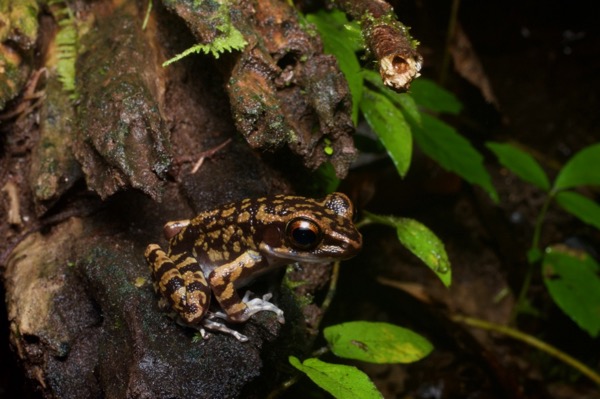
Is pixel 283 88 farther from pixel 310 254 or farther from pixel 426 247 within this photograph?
pixel 426 247

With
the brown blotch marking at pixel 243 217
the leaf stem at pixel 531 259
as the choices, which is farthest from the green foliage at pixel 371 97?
the leaf stem at pixel 531 259

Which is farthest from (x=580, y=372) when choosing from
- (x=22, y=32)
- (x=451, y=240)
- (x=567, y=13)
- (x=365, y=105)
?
(x=22, y=32)

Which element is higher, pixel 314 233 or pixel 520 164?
pixel 314 233

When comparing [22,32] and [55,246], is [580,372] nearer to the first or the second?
[55,246]

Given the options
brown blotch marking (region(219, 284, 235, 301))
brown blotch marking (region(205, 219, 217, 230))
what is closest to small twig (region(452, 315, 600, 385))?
brown blotch marking (region(219, 284, 235, 301))

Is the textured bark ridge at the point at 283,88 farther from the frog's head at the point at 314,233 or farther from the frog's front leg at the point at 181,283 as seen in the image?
the frog's front leg at the point at 181,283

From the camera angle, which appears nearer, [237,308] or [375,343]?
[237,308]

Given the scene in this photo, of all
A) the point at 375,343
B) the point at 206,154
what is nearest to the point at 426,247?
the point at 375,343

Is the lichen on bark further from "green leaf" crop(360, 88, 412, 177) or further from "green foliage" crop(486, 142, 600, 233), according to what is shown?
"green foliage" crop(486, 142, 600, 233)
